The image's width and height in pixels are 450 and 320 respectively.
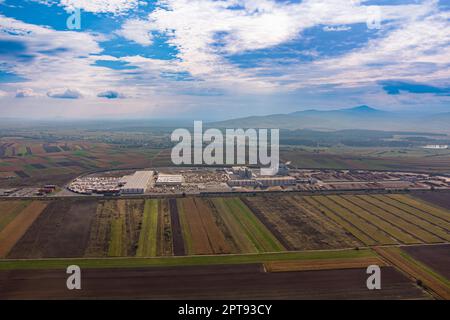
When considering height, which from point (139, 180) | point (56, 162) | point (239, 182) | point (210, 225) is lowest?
point (210, 225)

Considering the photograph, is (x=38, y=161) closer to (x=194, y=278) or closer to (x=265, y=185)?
(x=265, y=185)

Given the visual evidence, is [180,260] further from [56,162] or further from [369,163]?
[369,163]

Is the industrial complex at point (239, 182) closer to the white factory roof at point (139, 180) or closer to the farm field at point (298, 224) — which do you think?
the white factory roof at point (139, 180)

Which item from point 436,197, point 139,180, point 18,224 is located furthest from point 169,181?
point 436,197

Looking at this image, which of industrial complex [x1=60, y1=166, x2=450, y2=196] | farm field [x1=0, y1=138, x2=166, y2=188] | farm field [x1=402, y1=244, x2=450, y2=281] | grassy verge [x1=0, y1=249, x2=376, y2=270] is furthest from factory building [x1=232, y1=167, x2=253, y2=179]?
farm field [x1=402, y1=244, x2=450, y2=281]

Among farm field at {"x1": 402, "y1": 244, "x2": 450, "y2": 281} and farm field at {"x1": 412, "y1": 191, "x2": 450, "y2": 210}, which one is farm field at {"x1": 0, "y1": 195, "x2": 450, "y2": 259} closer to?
farm field at {"x1": 402, "y1": 244, "x2": 450, "y2": 281}
